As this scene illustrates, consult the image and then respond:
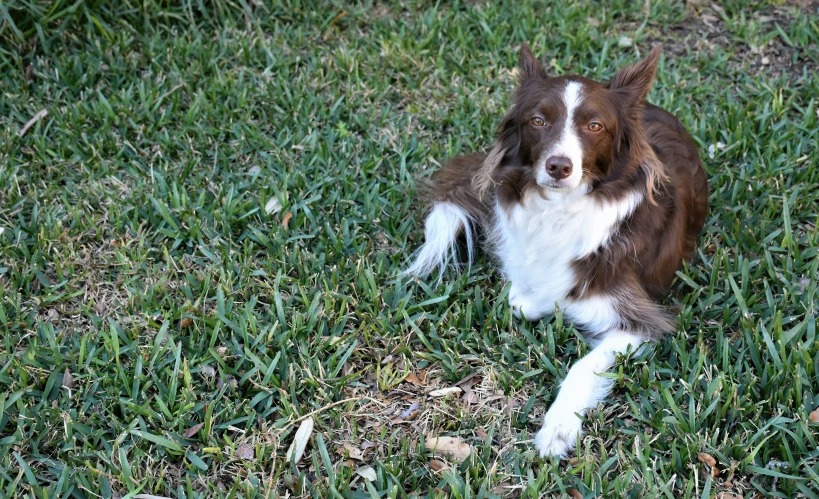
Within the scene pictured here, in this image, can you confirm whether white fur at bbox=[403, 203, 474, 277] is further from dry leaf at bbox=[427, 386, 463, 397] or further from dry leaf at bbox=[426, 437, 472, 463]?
dry leaf at bbox=[426, 437, 472, 463]

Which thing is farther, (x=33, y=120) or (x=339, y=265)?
(x=33, y=120)

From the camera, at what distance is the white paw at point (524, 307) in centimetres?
363

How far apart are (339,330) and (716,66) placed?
3359 mm

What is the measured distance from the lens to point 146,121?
4.86m

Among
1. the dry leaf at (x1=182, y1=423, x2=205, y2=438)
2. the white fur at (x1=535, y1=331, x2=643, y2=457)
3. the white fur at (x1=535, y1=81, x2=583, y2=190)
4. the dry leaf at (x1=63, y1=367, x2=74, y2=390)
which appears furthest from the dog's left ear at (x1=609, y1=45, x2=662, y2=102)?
the dry leaf at (x1=63, y1=367, x2=74, y2=390)

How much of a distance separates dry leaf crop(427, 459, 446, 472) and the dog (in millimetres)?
397

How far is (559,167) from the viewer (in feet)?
10.0

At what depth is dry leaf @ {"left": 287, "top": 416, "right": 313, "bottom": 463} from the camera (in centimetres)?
302

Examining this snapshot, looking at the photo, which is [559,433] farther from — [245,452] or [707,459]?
[245,452]

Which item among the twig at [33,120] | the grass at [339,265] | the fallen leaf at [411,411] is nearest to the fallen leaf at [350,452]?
the grass at [339,265]

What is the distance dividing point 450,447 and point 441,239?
1159 mm

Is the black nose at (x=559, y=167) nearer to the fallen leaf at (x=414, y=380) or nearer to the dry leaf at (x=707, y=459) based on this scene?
the fallen leaf at (x=414, y=380)

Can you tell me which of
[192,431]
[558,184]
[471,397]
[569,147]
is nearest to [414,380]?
[471,397]

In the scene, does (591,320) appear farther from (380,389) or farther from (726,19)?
(726,19)
